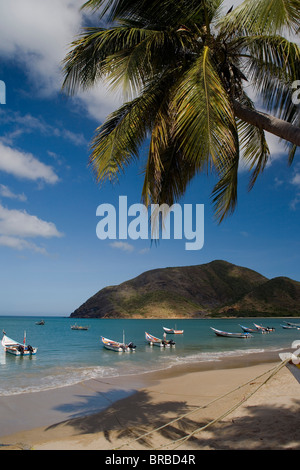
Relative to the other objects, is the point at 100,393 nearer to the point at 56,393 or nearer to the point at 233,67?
the point at 56,393

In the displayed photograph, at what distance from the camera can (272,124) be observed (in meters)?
4.98

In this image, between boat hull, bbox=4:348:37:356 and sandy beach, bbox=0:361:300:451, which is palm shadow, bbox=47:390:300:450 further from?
boat hull, bbox=4:348:37:356

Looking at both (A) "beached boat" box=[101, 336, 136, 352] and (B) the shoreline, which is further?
(A) "beached boat" box=[101, 336, 136, 352]

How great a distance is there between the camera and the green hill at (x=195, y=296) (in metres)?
148

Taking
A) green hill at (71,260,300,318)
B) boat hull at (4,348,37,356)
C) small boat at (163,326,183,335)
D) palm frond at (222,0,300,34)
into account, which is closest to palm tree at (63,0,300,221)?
palm frond at (222,0,300,34)

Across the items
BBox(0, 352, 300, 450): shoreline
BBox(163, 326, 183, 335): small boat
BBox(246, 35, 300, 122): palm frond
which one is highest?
BBox(246, 35, 300, 122): palm frond

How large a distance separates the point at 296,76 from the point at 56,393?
15072mm

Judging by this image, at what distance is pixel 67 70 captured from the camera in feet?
20.7

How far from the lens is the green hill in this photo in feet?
484

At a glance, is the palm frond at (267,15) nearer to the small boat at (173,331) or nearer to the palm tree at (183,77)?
the palm tree at (183,77)

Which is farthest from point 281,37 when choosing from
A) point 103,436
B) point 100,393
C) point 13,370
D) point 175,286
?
point 175,286

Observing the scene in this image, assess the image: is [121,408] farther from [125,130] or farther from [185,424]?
[125,130]

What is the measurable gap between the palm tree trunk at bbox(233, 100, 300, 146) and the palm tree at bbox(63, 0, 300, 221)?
0.05ft

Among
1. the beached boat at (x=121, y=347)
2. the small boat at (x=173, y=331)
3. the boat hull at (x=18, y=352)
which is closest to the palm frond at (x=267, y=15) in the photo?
the boat hull at (x=18, y=352)
